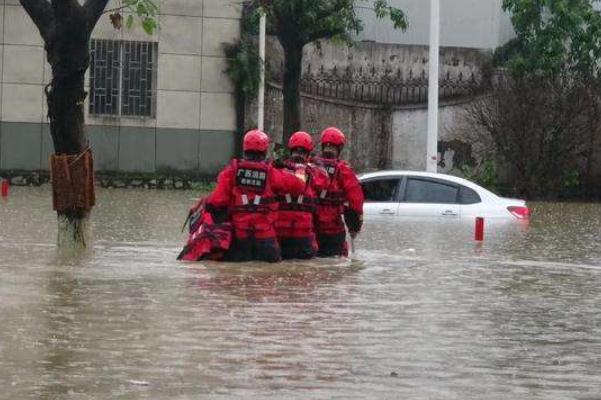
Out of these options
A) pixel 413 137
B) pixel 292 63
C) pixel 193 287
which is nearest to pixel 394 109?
pixel 413 137

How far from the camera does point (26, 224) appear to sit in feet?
78.7

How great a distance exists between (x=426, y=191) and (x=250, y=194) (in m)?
9.08

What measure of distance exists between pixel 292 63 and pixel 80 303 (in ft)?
80.6

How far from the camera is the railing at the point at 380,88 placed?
130 feet

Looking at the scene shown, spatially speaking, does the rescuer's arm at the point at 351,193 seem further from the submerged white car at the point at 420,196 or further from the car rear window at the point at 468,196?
the car rear window at the point at 468,196

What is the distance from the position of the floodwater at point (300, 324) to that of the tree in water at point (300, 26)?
635 inches

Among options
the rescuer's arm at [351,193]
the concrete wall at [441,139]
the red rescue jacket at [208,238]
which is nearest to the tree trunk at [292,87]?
the concrete wall at [441,139]

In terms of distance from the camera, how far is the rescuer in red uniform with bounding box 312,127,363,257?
18203 millimetres

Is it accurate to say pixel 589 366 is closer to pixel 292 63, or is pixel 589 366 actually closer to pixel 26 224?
pixel 26 224

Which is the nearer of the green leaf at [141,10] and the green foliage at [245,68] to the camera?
the green leaf at [141,10]

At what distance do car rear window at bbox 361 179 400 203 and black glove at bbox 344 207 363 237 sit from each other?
7.07 meters

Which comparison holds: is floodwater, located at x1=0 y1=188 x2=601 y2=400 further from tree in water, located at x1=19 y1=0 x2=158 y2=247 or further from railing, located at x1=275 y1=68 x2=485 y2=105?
railing, located at x1=275 y1=68 x2=485 y2=105

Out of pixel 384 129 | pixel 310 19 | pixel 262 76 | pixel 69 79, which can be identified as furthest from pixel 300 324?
pixel 384 129

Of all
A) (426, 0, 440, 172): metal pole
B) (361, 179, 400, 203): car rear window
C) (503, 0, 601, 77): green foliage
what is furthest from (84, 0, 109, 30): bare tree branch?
(503, 0, 601, 77): green foliage
